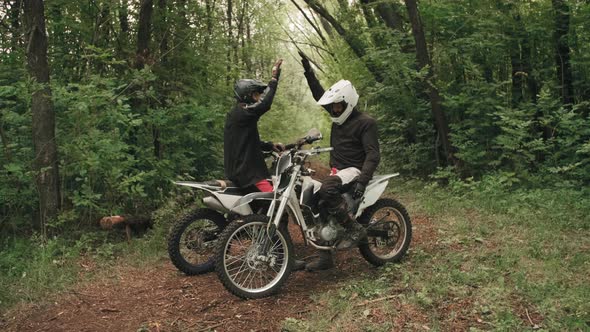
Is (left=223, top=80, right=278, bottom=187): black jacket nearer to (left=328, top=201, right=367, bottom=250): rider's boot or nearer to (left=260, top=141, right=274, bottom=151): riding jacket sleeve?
(left=260, top=141, right=274, bottom=151): riding jacket sleeve

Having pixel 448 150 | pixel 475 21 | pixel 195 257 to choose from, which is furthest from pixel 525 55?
pixel 195 257

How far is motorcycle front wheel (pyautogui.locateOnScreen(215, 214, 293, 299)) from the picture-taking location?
4789mm

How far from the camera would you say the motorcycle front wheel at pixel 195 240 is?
5.58 m

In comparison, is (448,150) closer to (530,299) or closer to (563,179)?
(563,179)

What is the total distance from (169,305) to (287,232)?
141cm

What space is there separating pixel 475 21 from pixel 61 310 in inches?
345

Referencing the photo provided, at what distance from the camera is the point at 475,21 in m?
9.85

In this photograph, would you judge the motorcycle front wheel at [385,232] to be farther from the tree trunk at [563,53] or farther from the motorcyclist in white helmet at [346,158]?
the tree trunk at [563,53]

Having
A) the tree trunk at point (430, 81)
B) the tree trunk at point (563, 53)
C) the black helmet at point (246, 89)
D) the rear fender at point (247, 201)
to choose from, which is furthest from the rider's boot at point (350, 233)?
the tree trunk at point (563, 53)

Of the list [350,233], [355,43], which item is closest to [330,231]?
[350,233]

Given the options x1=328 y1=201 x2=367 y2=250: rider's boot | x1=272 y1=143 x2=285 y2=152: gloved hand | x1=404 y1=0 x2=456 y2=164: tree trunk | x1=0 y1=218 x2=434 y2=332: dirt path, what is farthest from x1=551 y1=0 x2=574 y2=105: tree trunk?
x1=272 y1=143 x2=285 y2=152: gloved hand

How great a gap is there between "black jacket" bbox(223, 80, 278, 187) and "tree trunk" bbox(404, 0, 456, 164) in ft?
16.8

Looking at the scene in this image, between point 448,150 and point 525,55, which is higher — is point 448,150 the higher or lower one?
the lower one

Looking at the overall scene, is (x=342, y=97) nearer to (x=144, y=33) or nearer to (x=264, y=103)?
(x=264, y=103)
